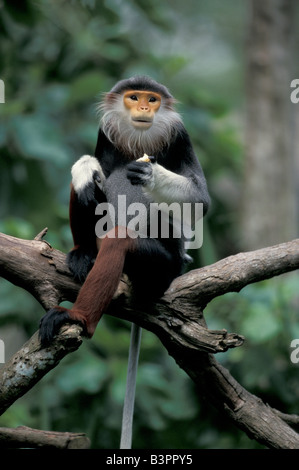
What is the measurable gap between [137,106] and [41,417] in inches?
118

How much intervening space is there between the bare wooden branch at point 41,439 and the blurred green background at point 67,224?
6.19ft

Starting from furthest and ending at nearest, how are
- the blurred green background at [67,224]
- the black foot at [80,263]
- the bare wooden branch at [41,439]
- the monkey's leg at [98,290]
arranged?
the blurred green background at [67,224] < the black foot at [80,263] < the monkey's leg at [98,290] < the bare wooden branch at [41,439]

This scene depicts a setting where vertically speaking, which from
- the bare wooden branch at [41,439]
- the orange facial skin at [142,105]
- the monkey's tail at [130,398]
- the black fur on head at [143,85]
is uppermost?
the black fur on head at [143,85]

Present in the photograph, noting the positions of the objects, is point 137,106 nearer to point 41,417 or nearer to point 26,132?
point 26,132

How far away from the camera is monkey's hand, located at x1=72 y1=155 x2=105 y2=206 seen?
3582 mm

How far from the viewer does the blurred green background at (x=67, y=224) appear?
549 centimetres

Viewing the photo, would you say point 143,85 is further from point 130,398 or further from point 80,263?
point 130,398

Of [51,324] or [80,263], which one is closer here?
[51,324]

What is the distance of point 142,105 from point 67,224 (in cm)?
267

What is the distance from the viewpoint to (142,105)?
371 centimetres

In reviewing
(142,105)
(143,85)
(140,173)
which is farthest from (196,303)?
(143,85)

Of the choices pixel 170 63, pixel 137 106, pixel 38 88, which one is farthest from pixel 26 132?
pixel 137 106

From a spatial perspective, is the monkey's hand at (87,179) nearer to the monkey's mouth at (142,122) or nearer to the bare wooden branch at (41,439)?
the monkey's mouth at (142,122)

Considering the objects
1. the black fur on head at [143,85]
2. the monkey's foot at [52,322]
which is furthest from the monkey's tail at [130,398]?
the black fur on head at [143,85]
